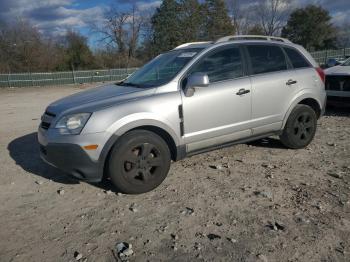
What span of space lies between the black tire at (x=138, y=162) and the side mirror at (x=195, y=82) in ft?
2.32

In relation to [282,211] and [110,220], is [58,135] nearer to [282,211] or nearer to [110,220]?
[110,220]

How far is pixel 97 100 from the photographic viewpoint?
4293 mm

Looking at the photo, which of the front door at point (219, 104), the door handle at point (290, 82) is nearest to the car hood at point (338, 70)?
the door handle at point (290, 82)

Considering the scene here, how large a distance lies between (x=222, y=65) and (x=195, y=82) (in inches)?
30.5

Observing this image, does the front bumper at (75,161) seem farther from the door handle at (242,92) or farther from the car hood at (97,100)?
the door handle at (242,92)

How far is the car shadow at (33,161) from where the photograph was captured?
188 inches

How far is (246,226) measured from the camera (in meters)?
3.41

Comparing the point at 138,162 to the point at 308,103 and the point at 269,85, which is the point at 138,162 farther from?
the point at 308,103

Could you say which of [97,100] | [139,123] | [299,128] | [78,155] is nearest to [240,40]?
[299,128]

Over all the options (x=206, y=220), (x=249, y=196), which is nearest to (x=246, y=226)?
(x=206, y=220)

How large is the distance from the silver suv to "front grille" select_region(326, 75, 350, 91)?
2.62m

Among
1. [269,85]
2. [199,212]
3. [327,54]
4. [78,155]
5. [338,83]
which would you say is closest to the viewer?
[199,212]

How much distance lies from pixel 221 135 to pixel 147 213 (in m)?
1.62

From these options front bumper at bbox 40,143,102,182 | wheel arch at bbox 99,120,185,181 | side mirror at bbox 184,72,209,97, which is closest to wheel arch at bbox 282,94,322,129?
side mirror at bbox 184,72,209,97
